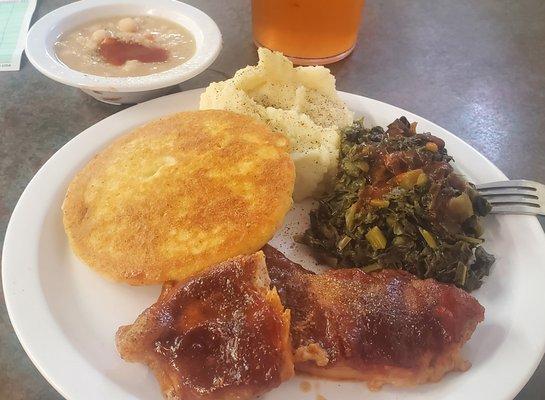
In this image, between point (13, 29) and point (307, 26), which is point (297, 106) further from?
point (13, 29)

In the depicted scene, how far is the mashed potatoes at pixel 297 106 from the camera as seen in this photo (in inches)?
94.2

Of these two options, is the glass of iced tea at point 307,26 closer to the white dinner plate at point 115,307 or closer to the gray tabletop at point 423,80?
the gray tabletop at point 423,80

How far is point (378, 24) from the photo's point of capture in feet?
13.3

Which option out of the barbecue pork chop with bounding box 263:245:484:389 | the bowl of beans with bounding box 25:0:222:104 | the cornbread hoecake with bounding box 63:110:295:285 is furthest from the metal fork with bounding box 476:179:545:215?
the bowl of beans with bounding box 25:0:222:104

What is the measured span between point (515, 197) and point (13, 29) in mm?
3302

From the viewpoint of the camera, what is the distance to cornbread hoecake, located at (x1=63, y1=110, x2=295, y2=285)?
6.42ft

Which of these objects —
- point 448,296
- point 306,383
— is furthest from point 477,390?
point 306,383

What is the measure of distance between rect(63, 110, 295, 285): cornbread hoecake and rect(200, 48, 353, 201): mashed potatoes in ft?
0.42

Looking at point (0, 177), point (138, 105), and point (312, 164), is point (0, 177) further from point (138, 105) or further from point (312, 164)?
point (312, 164)

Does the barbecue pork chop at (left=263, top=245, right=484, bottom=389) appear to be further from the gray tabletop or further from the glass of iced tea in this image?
the glass of iced tea

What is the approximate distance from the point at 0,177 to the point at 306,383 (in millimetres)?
1907

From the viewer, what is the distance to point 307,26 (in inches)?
123

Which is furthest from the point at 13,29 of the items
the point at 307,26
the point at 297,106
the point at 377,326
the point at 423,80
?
the point at 377,326

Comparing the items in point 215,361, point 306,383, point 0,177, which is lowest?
point 0,177
